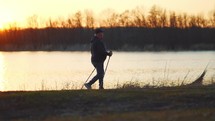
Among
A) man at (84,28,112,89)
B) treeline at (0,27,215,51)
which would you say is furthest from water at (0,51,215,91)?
treeline at (0,27,215,51)

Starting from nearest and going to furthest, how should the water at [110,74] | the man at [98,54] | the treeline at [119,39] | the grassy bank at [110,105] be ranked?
the grassy bank at [110,105], the man at [98,54], the water at [110,74], the treeline at [119,39]

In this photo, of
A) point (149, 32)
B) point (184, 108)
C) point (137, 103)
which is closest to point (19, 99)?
point (137, 103)

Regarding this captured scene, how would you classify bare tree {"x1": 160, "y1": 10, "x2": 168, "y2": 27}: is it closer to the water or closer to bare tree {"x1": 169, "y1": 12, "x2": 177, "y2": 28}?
bare tree {"x1": 169, "y1": 12, "x2": 177, "y2": 28}

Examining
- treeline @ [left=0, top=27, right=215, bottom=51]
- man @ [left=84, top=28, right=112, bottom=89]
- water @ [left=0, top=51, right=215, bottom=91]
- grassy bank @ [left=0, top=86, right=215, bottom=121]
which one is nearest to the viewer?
grassy bank @ [left=0, top=86, right=215, bottom=121]

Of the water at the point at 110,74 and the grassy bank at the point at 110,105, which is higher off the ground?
the grassy bank at the point at 110,105

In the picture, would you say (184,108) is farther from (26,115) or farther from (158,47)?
(158,47)

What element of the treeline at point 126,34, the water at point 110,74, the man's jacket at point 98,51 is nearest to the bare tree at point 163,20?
the treeline at point 126,34

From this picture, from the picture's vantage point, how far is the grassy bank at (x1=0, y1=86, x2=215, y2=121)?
10.5 metres

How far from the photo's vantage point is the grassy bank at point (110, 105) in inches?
412

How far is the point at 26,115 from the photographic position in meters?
11.0

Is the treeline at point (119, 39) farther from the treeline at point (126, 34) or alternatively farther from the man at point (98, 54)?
the man at point (98, 54)

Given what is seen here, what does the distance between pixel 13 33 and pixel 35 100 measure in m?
92.3

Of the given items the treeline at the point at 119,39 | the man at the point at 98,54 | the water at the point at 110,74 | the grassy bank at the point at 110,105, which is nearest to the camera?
the grassy bank at the point at 110,105

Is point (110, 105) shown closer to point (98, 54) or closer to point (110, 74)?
point (98, 54)
